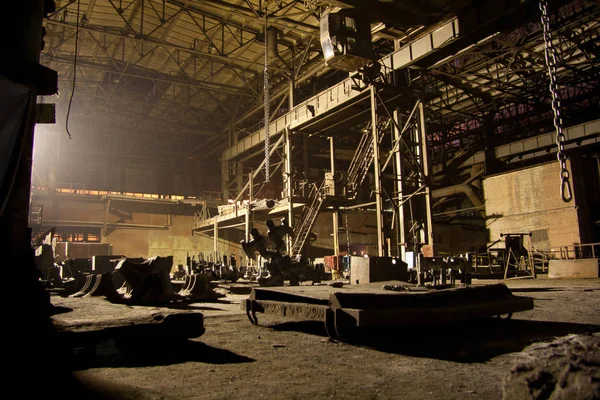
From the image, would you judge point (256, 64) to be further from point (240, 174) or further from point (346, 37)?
point (346, 37)

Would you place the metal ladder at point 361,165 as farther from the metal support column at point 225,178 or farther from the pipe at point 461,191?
the metal support column at point 225,178

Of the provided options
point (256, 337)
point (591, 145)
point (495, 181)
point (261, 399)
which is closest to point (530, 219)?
point (495, 181)

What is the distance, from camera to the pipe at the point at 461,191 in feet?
83.3

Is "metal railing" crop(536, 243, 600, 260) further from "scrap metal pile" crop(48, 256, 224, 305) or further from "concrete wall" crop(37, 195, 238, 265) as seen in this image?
"concrete wall" crop(37, 195, 238, 265)

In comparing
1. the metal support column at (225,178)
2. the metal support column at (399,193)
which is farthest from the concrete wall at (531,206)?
the metal support column at (225,178)

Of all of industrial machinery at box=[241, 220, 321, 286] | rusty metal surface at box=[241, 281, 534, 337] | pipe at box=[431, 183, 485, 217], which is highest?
pipe at box=[431, 183, 485, 217]

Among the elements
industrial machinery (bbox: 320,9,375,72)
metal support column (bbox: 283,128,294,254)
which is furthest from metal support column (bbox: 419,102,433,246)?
metal support column (bbox: 283,128,294,254)

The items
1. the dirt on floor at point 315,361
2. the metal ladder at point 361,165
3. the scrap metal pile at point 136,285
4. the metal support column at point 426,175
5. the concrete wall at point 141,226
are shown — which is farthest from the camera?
the concrete wall at point 141,226

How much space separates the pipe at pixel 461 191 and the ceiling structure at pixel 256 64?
9.95 feet

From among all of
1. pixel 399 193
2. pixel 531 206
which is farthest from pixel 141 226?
pixel 531 206

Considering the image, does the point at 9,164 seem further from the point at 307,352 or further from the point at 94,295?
the point at 94,295

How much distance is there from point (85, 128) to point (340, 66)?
83.3ft

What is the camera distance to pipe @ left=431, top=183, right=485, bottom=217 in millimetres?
25391

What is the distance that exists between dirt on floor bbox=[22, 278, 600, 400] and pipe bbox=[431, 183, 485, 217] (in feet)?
68.1
